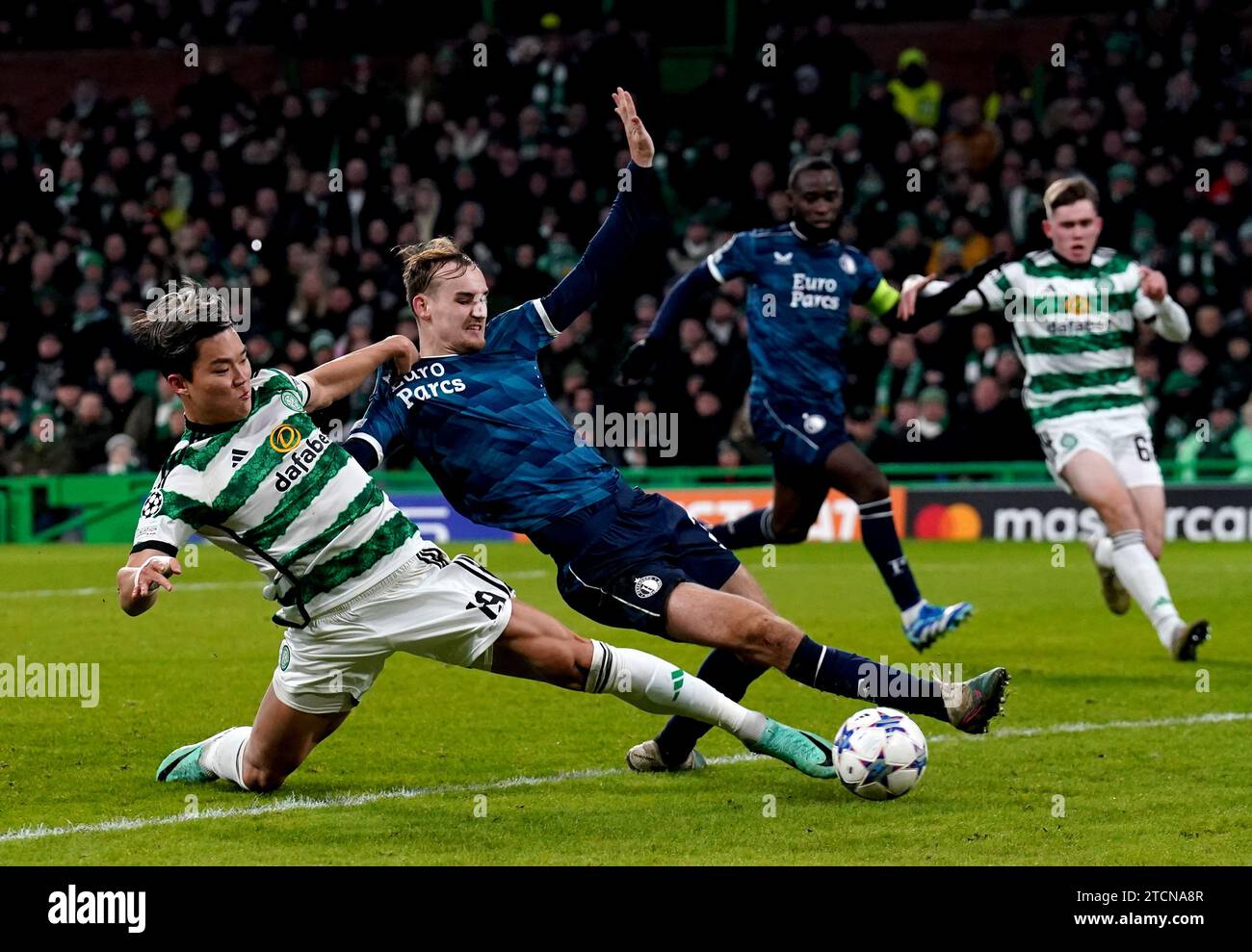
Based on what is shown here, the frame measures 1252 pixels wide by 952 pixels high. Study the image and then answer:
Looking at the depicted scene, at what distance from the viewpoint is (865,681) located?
5.73m

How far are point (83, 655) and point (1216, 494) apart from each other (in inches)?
446

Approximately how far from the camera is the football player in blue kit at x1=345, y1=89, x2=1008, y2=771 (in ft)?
19.4

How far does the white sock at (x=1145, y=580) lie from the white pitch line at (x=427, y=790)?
1482 millimetres

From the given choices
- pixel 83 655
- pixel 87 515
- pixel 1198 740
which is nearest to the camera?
pixel 1198 740

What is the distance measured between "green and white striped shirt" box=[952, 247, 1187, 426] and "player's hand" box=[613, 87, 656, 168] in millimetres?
3413

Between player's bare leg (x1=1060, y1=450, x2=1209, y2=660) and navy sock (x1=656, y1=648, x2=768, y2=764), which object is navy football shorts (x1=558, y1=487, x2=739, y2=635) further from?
player's bare leg (x1=1060, y1=450, x2=1209, y2=660)

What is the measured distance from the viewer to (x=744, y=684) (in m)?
6.56

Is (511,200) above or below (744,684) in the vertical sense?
above

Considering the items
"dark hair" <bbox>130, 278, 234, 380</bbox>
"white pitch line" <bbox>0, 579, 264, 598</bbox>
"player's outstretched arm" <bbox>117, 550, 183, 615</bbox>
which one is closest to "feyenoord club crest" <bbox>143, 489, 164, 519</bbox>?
"player's outstretched arm" <bbox>117, 550, 183, 615</bbox>

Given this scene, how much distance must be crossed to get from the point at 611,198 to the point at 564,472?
48.8ft

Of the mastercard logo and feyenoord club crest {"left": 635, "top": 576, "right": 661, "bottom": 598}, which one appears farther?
the mastercard logo

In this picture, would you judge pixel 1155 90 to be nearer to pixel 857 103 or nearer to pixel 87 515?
pixel 857 103

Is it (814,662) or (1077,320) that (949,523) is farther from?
(814,662)
